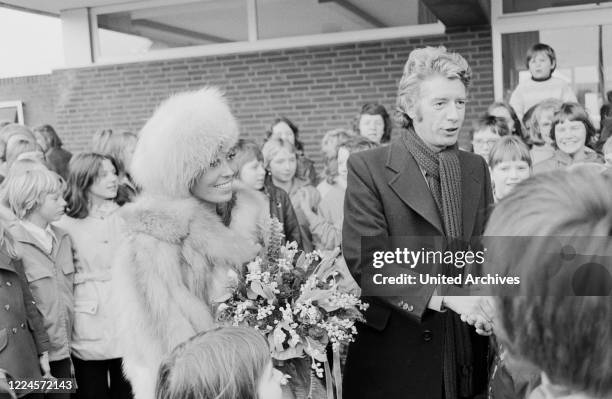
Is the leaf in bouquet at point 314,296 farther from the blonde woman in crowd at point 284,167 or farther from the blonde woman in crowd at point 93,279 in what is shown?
the blonde woman in crowd at point 284,167

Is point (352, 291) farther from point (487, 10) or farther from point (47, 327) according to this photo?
point (487, 10)

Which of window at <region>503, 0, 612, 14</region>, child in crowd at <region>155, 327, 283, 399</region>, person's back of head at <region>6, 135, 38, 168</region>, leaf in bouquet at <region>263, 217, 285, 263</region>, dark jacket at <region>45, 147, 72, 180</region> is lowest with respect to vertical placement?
child in crowd at <region>155, 327, 283, 399</region>

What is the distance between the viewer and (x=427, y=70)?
286 cm

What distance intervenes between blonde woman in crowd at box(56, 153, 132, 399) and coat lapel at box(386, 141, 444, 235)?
2380 mm

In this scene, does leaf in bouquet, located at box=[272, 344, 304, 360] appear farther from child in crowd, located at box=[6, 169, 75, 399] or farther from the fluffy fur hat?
child in crowd, located at box=[6, 169, 75, 399]

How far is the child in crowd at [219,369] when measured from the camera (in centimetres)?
188

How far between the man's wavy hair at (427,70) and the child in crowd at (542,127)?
311 cm

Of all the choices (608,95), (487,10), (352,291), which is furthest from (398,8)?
(352,291)

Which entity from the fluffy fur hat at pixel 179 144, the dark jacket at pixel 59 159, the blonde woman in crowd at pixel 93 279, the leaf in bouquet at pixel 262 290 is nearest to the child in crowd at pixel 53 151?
the dark jacket at pixel 59 159

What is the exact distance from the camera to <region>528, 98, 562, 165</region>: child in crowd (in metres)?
5.80

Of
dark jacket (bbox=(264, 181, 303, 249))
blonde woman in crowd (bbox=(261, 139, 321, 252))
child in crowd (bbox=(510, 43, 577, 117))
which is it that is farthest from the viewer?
child in crowd (bbox=(510, 43, 577, 117))

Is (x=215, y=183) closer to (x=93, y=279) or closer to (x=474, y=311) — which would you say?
(x=474, y=311)

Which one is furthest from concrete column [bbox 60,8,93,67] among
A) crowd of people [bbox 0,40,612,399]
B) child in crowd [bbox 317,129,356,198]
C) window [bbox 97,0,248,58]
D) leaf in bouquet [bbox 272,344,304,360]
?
leaf in bouquet [bbox 272,344,304,360]

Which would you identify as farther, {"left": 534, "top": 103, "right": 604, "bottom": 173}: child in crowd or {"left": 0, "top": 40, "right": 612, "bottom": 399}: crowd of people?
{"left": 534, "top": 103, "right": 604, "bottom": 173}: child in crowd
